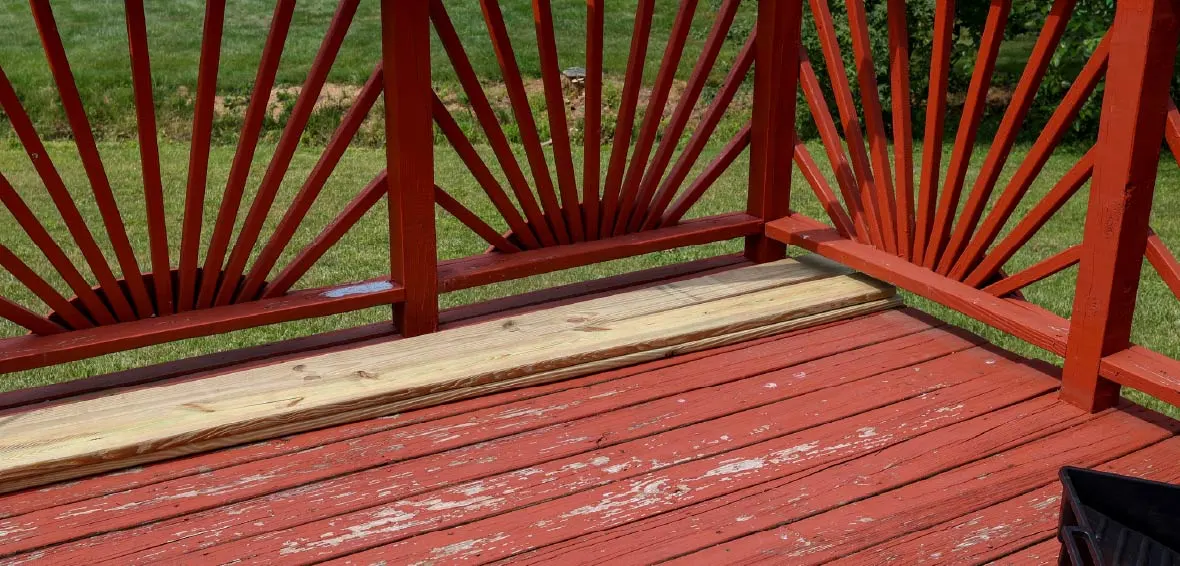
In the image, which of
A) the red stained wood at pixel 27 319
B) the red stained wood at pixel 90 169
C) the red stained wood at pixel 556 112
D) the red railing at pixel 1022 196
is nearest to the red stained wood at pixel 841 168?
the red railing at pixel 1022 196

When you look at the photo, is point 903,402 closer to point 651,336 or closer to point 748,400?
point 748,400

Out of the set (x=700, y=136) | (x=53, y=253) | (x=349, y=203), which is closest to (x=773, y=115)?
(x=700, y=136)

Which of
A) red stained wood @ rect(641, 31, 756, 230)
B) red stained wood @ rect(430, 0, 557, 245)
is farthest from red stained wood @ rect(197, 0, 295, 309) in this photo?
red stained wood @ rect(641, 31, 756, 230)

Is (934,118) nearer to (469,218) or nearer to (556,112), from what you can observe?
(556,112)

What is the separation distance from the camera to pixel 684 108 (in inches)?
142

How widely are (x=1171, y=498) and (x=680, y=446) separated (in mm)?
1110

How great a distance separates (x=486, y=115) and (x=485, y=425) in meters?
0.89

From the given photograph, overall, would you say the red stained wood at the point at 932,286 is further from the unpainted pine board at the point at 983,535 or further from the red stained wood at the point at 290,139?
the red stained wood at the point at 290,139

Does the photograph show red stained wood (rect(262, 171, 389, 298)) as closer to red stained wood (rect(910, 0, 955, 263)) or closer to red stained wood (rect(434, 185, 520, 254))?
red stained wood (rect(434, 185, 520, 254))

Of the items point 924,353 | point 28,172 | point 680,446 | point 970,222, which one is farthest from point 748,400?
point 28,172

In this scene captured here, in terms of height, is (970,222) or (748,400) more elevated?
(970,222)

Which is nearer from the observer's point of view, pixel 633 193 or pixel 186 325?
pixel 186 325

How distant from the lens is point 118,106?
31.0 ft

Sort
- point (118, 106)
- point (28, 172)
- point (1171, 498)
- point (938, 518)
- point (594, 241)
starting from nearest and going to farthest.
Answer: point (1171, 498)
point (938, 518)
point (594, 241)
point (28, 172)
point (118, 106)
